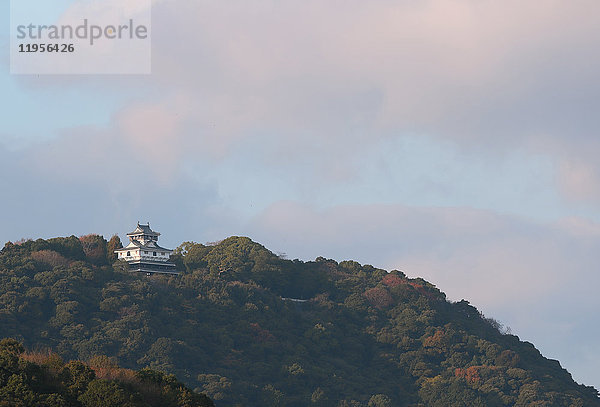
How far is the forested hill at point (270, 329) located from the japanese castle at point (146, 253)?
261cm

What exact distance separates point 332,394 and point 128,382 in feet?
256

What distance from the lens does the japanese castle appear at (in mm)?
175875

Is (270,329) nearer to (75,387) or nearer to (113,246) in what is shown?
(113,246)

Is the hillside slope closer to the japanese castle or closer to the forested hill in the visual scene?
the forested hill

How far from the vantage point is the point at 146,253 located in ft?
582

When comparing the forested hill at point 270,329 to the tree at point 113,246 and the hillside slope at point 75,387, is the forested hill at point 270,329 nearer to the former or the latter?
the tree at point 113,246

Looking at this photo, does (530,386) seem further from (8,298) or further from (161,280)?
(8,298)

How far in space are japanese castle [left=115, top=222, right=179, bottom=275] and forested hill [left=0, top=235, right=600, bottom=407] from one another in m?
2.61

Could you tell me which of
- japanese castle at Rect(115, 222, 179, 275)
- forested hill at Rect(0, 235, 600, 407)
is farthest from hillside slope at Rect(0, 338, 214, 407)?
japanese castle at Rect(115, 222, 179, 275)

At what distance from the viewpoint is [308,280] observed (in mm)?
190250

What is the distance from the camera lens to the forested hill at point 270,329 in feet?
492

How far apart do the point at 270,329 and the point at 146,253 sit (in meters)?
19.8

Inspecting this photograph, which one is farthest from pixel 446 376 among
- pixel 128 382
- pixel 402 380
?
pixel 128 382

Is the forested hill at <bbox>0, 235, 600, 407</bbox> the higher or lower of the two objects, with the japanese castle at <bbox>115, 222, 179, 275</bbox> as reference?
lower
